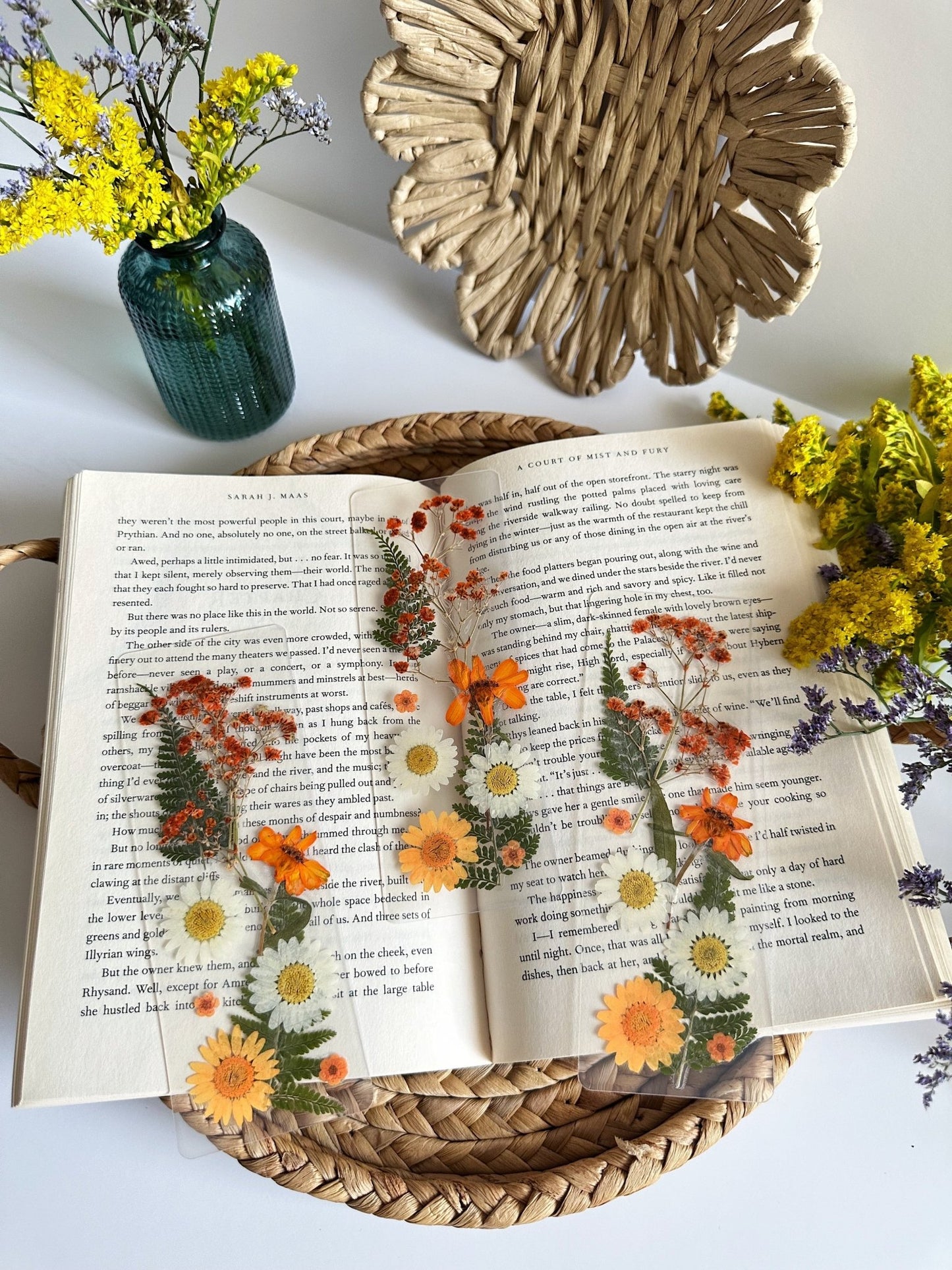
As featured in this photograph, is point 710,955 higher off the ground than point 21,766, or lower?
lower

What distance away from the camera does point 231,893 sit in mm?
559

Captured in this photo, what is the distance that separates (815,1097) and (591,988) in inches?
8.3

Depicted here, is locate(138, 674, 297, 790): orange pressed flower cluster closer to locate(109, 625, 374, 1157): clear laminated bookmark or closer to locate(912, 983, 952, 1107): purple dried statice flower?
locate(109, 625, 374, 1157): clear laminated bookmark

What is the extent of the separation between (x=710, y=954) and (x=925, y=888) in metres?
0.13

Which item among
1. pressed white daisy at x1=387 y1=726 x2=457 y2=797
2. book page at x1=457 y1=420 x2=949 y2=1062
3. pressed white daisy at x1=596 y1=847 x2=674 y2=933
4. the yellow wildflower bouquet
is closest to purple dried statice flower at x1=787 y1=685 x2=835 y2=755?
book page at x1=457 y1=420 x2=949 y2=1062

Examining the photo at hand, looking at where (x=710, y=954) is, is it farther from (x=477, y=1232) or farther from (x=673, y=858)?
(x=477, y=1232)

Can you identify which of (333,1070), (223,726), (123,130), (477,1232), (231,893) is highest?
(123,130)

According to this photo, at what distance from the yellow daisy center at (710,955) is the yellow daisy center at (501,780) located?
142 mm

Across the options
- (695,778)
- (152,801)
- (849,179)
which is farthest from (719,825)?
(849,179)

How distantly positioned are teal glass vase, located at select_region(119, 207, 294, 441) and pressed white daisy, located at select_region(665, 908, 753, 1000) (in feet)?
1.65

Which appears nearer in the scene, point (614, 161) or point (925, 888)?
point (925, 888)

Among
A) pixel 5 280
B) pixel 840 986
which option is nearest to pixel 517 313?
pixel 5 280

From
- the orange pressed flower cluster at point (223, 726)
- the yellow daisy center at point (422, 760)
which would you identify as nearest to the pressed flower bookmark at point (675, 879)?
the yellow daisy center at point (422, 760)

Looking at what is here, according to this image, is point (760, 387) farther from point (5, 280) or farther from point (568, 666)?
point (5, 280)
